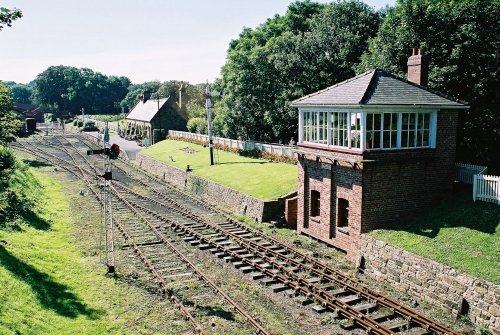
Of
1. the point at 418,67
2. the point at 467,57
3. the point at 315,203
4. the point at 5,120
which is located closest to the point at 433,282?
the point at 315,203

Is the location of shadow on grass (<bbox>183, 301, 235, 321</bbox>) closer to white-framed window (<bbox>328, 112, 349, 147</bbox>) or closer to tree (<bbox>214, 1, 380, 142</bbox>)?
white-framed window (<bbox>328, 112, 349, 147</bbox>)

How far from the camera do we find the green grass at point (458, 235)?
48.8ft

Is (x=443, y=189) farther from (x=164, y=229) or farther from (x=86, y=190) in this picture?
(x=86, y=190)

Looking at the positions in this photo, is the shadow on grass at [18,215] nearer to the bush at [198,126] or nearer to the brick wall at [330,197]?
the brick wall at [330,197]

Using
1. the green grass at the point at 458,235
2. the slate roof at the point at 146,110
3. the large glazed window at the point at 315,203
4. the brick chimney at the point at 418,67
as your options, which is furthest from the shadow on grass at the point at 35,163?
the green grass at the point at 458,235

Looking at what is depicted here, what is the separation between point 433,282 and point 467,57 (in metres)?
15.4

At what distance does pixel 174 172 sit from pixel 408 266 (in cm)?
2818

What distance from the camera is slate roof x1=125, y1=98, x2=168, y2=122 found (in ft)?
232

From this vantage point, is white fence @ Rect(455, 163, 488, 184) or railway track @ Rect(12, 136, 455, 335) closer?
railway track @ Rect(12, 136, 455, 335)

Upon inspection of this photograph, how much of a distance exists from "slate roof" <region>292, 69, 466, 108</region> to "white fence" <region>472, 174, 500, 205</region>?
3641 millimetres

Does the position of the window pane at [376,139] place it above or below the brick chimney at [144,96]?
below

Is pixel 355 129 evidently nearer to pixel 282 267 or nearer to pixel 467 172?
pixel 467 172

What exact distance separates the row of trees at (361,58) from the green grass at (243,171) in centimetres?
450

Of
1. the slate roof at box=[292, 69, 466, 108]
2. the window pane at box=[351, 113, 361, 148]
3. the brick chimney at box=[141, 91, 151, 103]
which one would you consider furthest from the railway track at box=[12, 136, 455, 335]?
the brick chimney at box=[141, 91, 151, 103]
